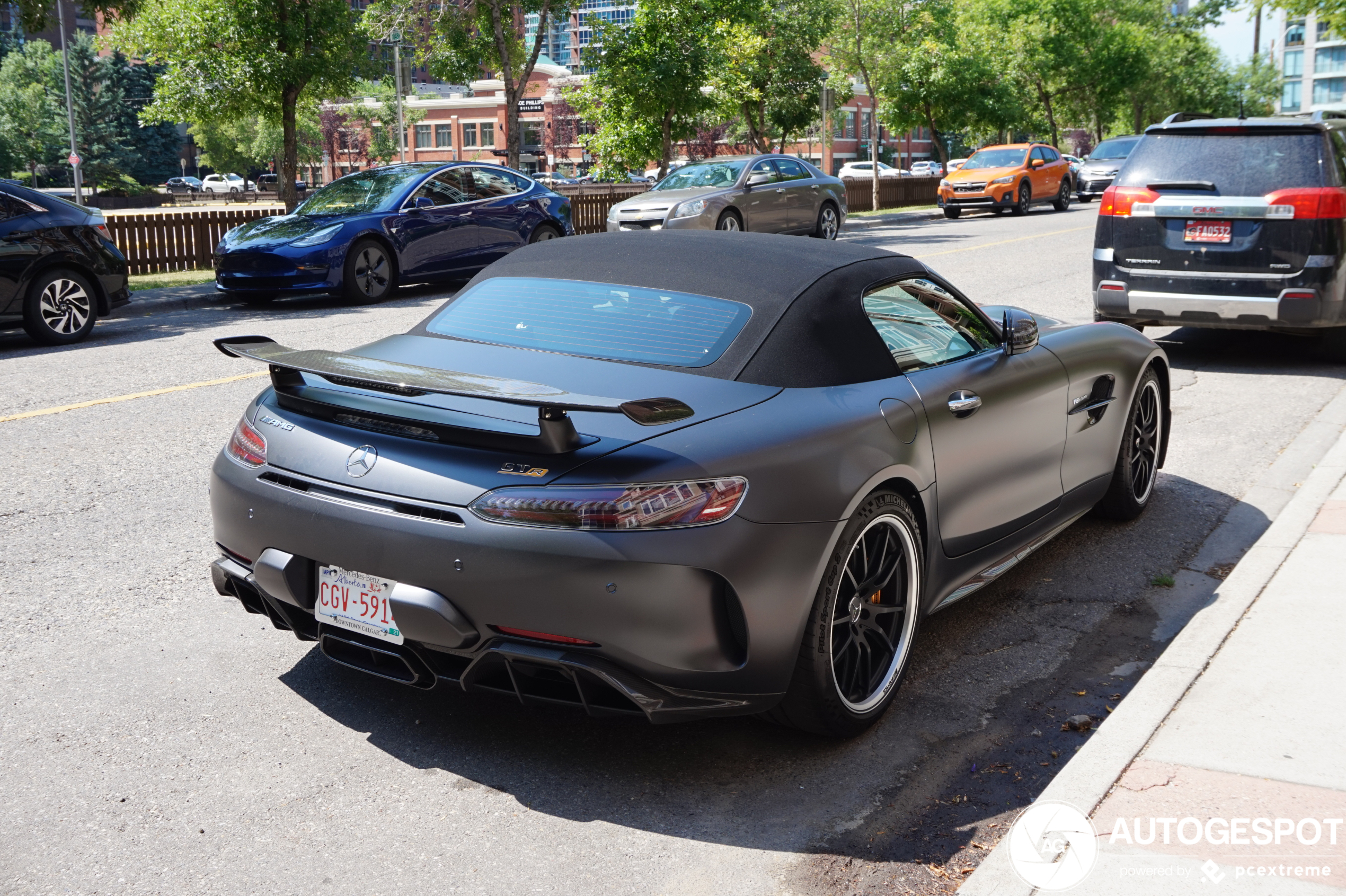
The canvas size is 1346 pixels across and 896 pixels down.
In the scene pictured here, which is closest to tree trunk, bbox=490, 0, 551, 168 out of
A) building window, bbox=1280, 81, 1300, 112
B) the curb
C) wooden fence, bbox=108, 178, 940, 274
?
wooden fence, bbox=108, 178, 940, 274

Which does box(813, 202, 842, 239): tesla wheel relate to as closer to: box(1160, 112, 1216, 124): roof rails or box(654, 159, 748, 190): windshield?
box(654, 159, 748, 190): windshield

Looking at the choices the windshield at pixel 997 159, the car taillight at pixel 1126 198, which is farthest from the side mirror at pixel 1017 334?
the windshield at pixel 997 159

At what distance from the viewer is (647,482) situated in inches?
124

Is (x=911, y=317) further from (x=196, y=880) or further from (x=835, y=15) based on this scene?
(x=835, y=15)

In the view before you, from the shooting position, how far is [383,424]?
11.4ft

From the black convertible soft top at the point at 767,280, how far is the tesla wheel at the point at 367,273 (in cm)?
1010

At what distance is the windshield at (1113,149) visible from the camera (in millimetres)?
39031

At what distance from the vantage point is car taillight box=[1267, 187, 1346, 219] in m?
9.15

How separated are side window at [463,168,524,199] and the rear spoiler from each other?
12662 millimetres

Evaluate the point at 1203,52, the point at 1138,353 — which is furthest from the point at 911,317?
the point at 1203,52

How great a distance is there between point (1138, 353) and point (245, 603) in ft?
13.1

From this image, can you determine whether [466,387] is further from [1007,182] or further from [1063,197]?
[1063,197]

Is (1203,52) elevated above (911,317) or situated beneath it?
elevated above

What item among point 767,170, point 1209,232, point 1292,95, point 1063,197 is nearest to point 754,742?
point 1209,232
